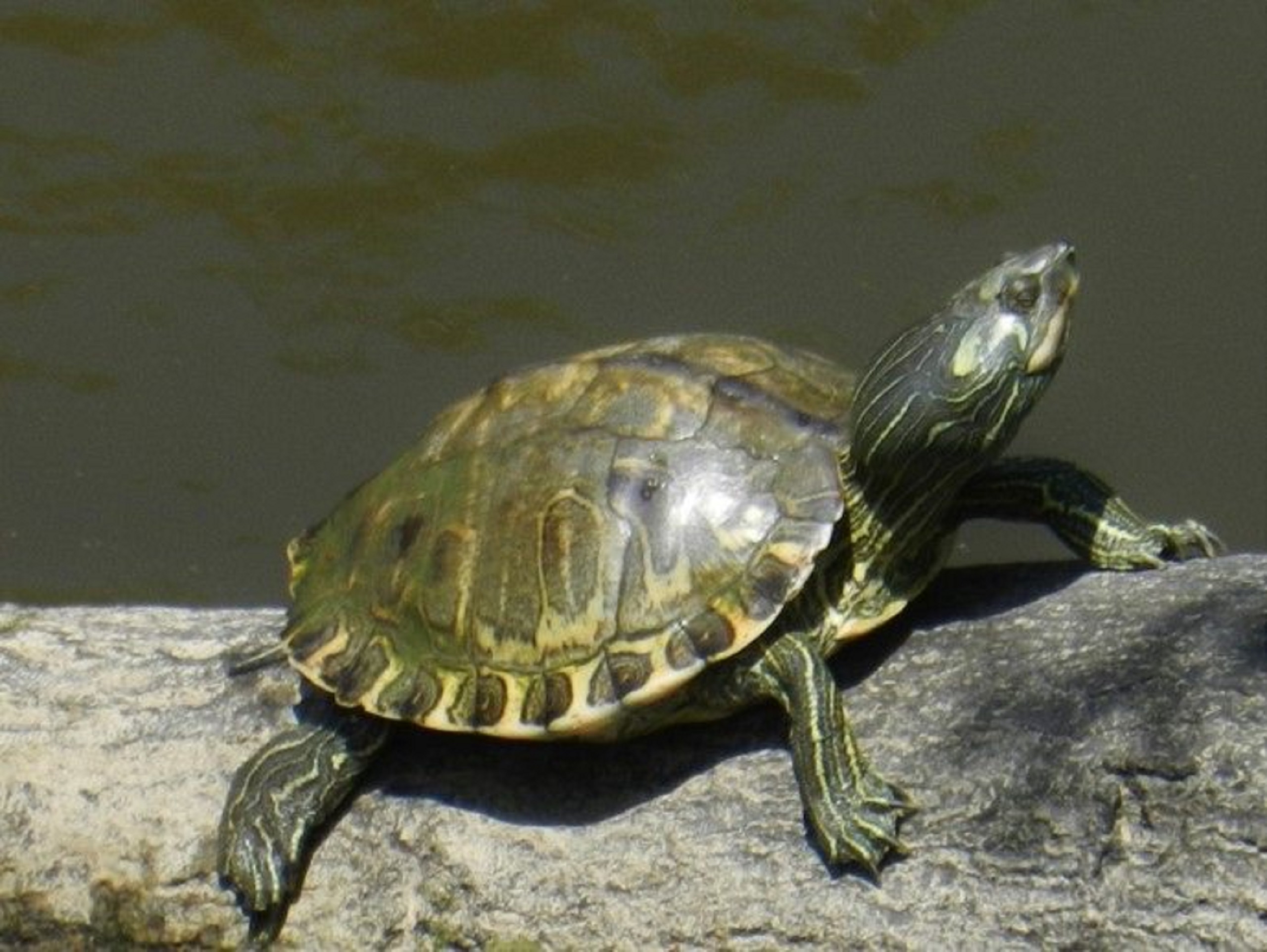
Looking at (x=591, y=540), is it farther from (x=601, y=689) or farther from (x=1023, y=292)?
(x=1023, y=292)

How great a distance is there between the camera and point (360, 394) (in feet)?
30.8

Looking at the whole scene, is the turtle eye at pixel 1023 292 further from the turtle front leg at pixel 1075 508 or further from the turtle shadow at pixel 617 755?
the turtle shadow at pixel 617 755

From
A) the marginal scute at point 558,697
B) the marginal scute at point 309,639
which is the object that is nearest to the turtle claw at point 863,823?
the marginal scute at point 558,697

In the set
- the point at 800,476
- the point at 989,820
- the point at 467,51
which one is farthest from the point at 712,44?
the point at 989,820

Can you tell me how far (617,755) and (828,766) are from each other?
594 mm

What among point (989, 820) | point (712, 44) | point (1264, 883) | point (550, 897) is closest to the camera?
point (1264, 883)

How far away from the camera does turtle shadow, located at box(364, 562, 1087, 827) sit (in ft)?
14.6

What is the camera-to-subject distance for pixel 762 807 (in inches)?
169

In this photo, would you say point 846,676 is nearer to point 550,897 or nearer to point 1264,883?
point 550,897

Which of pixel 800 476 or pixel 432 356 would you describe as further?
pixel 432 356

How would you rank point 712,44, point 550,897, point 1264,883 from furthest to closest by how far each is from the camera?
point 712,44
point 550,897
point 1264,883

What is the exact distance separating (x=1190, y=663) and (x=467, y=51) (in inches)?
230

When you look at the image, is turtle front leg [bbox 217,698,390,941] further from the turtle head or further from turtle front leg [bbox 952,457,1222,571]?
turtle front leg [bbox 952,457,1222,571]

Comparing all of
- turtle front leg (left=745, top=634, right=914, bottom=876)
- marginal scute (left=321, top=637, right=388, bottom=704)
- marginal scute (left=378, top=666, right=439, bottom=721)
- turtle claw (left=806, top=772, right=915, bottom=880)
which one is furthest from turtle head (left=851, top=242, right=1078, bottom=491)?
marginal scute (left=321, top=637, right=388, bottom=704)
